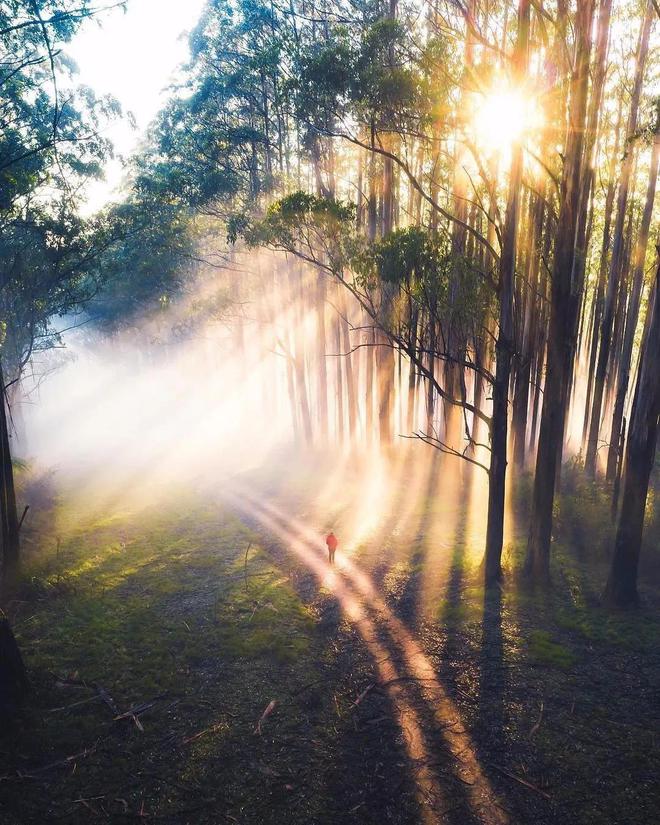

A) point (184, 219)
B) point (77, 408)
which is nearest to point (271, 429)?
point (184, 219)

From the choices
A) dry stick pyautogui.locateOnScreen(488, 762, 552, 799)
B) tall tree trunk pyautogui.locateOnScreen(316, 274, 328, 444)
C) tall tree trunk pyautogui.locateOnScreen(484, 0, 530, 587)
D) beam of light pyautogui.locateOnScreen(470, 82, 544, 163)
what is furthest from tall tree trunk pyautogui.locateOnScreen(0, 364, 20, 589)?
tall tree trunk pyautogui.locateOnScreen(316, 274, 328, 444)

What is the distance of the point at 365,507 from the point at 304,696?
360 inches

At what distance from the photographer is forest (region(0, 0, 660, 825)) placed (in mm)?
5695

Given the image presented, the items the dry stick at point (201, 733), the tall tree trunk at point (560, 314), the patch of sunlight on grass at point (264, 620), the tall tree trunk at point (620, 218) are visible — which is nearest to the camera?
the dry stick at point (201, 733)

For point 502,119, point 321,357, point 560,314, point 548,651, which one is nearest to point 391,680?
point 548,651

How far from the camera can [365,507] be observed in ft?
52.4

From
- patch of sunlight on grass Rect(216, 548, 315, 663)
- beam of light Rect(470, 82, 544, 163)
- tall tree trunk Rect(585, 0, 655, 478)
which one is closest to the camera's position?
patch of sunlight on grass Rect(216, 548, 315, 663)

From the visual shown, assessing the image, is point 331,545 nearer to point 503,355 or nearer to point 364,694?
point 364,694

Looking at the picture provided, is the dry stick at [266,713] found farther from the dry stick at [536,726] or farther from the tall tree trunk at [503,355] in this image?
the tall tree trunk at [503,355]

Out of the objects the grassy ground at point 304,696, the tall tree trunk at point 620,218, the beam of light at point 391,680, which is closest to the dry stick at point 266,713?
the grassy ground at point 304,696

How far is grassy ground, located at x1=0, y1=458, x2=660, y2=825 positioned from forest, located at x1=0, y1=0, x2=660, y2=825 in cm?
4

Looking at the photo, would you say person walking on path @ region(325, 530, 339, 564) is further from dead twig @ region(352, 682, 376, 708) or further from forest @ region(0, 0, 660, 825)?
dead twig @ region(352, 682, 376, 708)

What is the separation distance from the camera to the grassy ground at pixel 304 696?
520cm

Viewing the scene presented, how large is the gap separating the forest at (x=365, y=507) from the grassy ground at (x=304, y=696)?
0.04 meters
